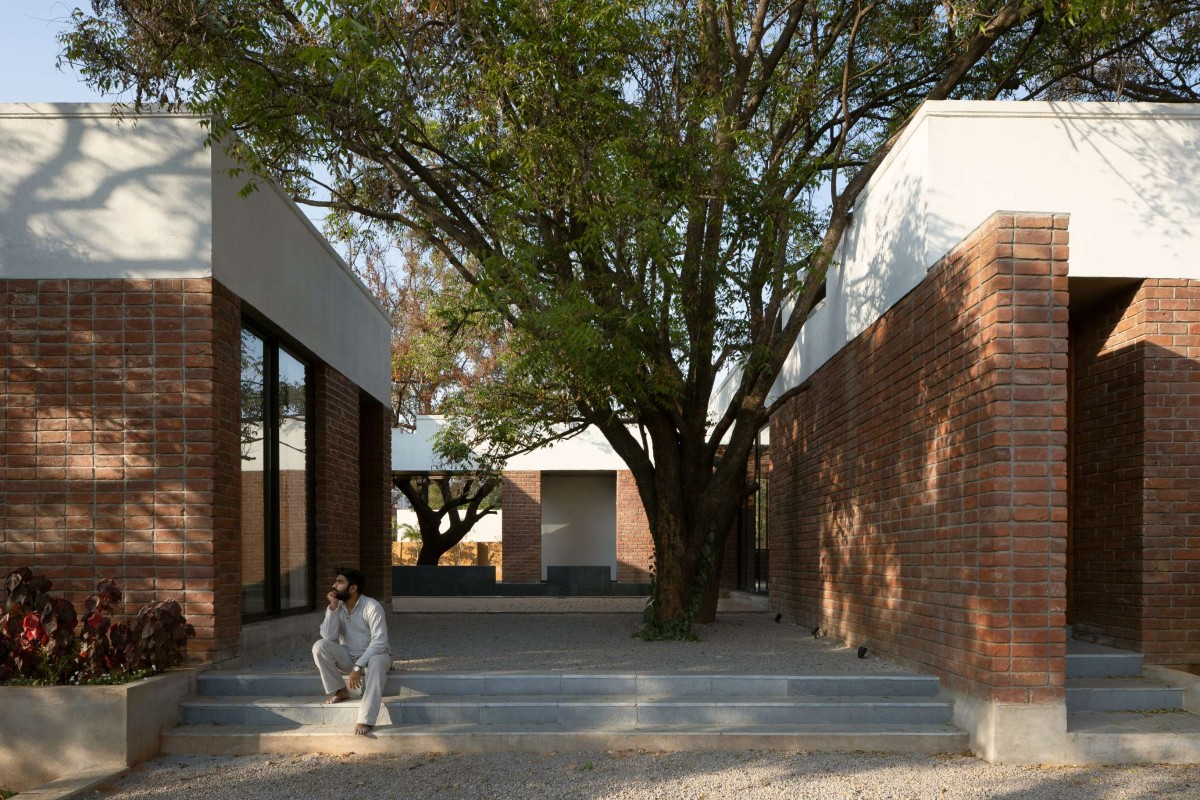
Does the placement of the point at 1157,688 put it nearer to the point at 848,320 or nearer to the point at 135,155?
the point at 848,320

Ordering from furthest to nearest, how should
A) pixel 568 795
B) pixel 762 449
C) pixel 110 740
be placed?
pixel 762 449 → pixel 110 740 → pixel 568 795

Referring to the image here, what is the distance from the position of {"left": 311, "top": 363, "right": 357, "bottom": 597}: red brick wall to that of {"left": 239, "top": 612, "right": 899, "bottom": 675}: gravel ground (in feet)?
3.29

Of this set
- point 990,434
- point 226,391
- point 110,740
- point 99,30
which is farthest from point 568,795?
point 99,30

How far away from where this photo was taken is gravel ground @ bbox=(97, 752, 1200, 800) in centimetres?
625

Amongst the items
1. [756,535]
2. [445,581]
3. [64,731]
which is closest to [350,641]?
Result: [64,731]

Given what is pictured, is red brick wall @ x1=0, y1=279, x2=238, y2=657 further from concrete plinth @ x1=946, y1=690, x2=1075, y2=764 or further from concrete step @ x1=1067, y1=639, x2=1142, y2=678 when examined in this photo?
concrete step @ x1=1067, y1=639, x2=1142, y2=678

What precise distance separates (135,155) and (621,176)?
387 cm

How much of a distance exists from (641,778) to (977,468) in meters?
2.87

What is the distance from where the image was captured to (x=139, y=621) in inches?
294

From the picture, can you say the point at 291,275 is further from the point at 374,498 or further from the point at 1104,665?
A: the point at 1104,665

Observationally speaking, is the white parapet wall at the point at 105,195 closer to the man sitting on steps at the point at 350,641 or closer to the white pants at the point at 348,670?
the man sitting on steps at the point at 350,641

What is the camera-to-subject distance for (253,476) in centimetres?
972

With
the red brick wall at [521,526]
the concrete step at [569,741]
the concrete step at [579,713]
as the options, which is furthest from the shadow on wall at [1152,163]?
the red brick wall at [521,526]

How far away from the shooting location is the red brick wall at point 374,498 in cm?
1500
